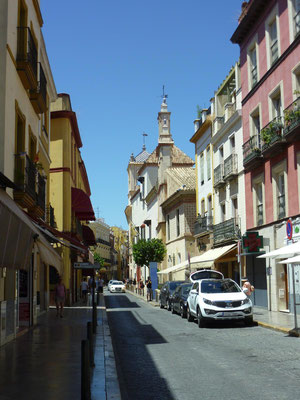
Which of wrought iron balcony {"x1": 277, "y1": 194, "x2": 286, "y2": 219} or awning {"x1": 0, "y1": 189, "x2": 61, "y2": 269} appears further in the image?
wrought iron balcony {"x1": 277, "y1": 194, "x2": 286, "y2": 219}

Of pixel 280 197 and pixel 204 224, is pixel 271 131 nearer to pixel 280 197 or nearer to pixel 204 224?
pixel 280 197

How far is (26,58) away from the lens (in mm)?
14555

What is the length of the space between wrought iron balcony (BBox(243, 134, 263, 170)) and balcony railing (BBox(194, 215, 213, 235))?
9.06m

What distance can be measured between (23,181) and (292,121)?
1163 centimetres

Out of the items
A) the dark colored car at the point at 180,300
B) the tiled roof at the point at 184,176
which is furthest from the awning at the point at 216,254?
the tiled roof at the point at 184,176

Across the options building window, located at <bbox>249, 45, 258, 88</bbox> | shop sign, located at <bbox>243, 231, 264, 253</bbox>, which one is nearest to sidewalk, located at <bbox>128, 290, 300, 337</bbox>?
shop sign, located at <bbox>243, 231, 264, 253</bbox>

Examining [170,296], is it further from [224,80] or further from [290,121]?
[224,80]

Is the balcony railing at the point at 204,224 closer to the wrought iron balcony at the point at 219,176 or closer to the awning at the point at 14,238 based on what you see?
the wrought iron balcony at the point at 219,176

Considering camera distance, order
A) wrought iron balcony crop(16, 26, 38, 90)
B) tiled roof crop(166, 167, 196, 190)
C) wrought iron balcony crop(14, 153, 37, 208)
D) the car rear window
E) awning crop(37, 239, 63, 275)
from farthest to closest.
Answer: tiled roof crop(166, 167, 196, 190) → the car rear window → wrought iron balcony crop(16, 26, 38, 90) → wrought iron balcony crop(14, 153, 37, 208) → awning crop(37, 239, 63, 275)

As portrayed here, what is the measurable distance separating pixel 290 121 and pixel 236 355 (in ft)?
40.9

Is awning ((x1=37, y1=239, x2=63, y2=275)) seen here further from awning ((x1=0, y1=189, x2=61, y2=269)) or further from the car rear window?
the car rear window

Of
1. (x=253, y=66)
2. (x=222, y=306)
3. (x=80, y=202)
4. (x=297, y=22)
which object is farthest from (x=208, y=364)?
(x=80, y=202)

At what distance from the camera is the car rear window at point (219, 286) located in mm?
19328

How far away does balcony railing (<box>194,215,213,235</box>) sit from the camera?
3592 cm
